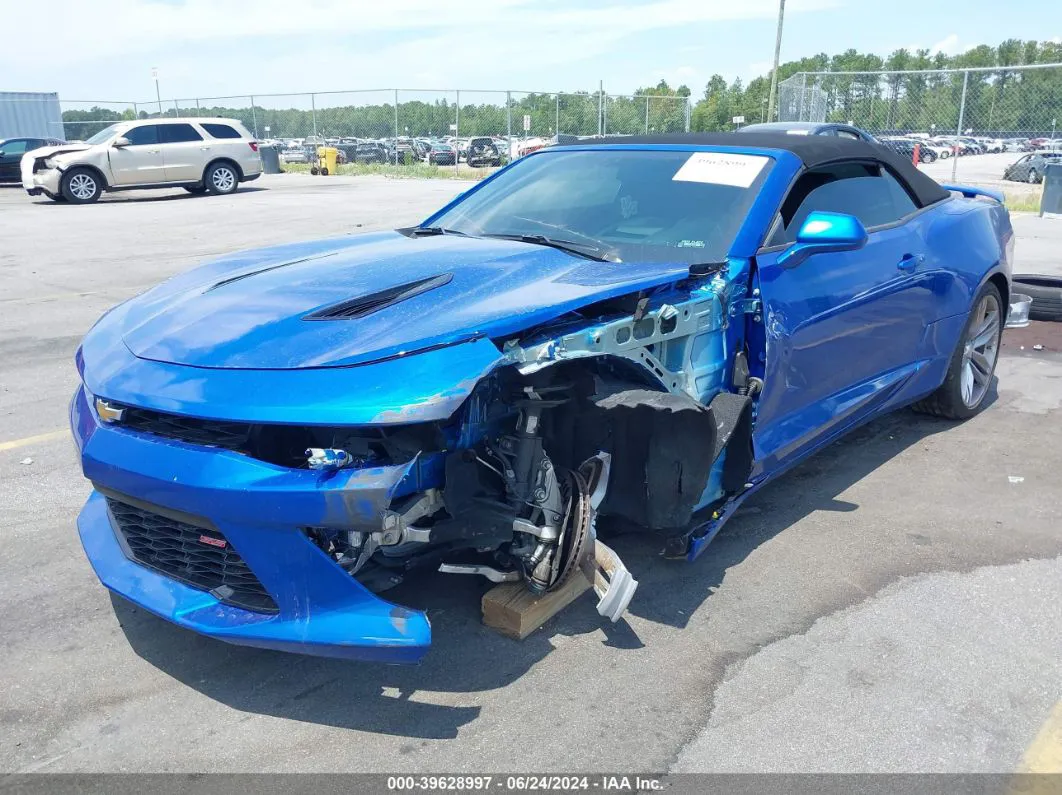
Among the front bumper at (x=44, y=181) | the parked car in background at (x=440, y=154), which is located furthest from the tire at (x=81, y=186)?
the parked car in background at (x=440, y=154)

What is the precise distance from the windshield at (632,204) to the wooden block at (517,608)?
1313 mm

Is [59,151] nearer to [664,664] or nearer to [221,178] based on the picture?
[221,178]

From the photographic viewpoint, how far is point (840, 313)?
3793mm

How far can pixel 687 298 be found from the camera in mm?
3162

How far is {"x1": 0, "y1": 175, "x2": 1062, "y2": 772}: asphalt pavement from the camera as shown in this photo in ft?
8.05

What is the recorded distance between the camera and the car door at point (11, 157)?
23.9 meters

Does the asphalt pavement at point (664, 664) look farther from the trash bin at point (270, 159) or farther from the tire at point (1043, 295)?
the trash bin at point (270, 159)

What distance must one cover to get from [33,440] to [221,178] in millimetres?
17480

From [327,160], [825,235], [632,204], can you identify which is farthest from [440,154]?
[825,235]

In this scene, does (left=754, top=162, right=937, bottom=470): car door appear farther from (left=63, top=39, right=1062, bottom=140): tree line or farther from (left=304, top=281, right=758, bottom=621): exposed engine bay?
(left=63, top=39, right=1062, bottom=140): tree line

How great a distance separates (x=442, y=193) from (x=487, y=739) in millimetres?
19190

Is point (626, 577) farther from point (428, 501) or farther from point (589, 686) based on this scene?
point (428, 501)

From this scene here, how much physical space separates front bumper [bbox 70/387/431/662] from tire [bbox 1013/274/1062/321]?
6.93 m

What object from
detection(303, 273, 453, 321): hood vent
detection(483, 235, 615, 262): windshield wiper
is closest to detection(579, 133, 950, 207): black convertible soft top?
detection(483, 235, 615, 262): windshield wiper
